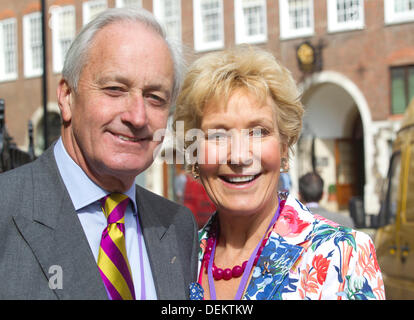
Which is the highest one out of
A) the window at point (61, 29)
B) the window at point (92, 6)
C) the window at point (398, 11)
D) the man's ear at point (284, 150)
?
the window at point (92, 6)

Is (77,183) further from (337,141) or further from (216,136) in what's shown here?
Result: (337,141)

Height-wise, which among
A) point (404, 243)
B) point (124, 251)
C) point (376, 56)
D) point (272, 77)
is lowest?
point (404, 243)

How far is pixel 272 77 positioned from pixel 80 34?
79 cm

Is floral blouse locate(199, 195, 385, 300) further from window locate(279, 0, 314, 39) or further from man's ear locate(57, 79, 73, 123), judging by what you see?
window locate(279, 0, 314, 39)

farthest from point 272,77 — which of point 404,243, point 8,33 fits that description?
point 8,33

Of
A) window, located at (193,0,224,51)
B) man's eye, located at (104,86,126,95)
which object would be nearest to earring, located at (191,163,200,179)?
man's eye, located at (104,86,126,95)

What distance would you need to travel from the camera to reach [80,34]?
2.18 metres

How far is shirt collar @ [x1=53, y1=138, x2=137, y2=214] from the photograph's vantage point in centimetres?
209

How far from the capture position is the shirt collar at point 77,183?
2.09 m

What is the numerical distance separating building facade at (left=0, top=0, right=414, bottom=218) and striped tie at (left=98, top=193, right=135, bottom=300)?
13.1m

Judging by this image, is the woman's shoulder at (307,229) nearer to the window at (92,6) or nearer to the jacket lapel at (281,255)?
the jacket lapel at (281,255)

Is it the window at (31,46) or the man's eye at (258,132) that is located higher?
the window at (31,46)

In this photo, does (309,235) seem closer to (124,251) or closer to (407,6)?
(124,251)

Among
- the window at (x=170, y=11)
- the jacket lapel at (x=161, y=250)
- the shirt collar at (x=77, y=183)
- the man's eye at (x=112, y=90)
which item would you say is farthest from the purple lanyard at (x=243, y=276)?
the window at (x=170, y=11)
